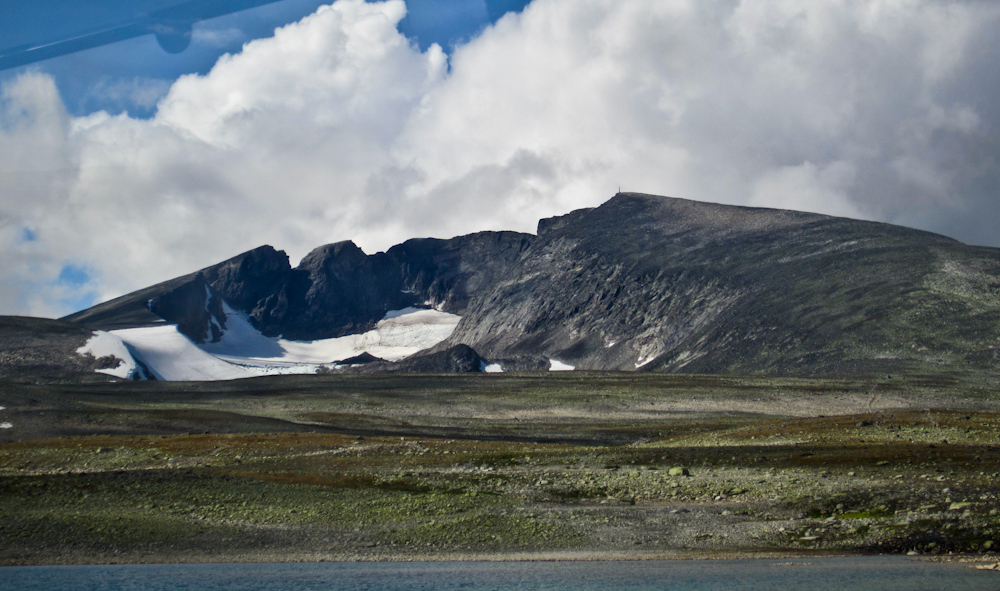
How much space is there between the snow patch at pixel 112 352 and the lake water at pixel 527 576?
169 meters

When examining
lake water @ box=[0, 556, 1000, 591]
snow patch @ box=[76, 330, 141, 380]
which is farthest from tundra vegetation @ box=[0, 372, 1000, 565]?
snow patch @ box=[76, 330, 141, 380]

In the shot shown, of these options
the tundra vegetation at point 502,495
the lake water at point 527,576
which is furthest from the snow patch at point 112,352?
A: the lake water at point 527,576

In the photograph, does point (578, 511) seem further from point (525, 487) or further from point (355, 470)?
point (355, 470)

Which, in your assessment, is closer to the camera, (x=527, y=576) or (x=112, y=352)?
(x=527, y=576)

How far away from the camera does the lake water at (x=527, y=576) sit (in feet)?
79.7

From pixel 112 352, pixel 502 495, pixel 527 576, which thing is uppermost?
pixel 112 352

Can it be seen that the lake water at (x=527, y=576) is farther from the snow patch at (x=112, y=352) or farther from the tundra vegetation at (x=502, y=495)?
the snow patch at (x=112, y=352)

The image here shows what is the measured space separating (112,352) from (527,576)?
188899 millimetres

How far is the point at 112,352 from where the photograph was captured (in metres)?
194

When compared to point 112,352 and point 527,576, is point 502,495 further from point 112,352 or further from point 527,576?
point 112,352

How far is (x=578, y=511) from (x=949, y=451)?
2129 centimetres

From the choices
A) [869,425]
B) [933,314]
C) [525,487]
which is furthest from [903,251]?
[525,487]

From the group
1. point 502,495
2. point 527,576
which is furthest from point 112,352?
point 527,576

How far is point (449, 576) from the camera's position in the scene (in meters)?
26.5
